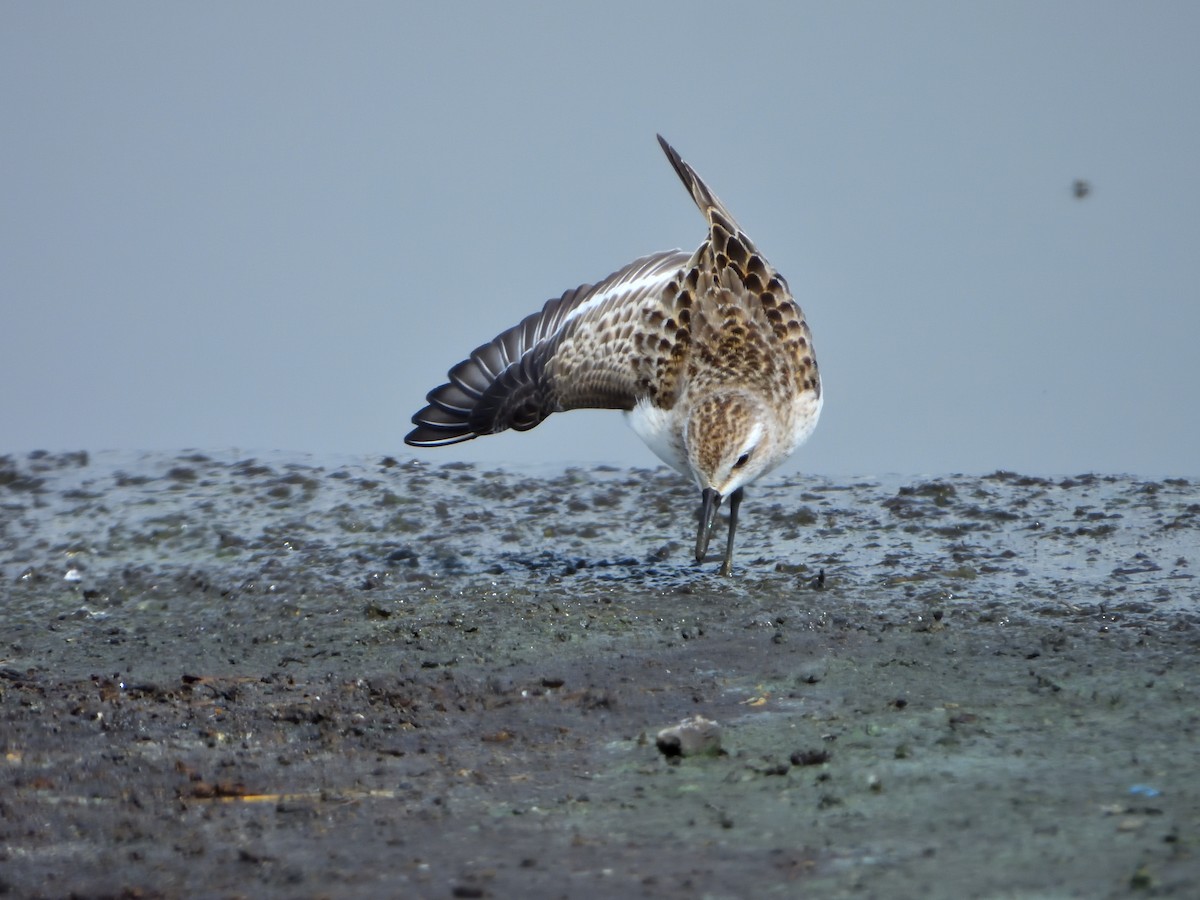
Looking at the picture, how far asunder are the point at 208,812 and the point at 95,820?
0.27 metres

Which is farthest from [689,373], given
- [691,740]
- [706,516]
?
[691,740]

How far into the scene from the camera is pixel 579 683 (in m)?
4.95

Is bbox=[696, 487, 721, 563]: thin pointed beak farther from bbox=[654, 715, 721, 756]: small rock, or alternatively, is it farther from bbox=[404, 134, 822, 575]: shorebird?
bbox=[654, 715, 721, 756]: small rock

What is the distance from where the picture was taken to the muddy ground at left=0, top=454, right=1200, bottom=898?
10.7 ft

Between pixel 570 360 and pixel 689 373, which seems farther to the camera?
pixel 570 360

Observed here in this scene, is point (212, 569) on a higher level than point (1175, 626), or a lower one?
lower

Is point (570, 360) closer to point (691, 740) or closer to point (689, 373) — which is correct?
point (689, 373)

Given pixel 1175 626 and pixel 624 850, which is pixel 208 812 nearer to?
pixel 624 850

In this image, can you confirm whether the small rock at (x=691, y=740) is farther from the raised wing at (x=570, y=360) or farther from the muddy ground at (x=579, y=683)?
the raised wing at (x=570, y=360)

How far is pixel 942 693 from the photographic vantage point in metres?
4.62

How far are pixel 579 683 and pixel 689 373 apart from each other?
238 cm

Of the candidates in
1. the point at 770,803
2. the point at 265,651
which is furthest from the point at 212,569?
the point at 770,803

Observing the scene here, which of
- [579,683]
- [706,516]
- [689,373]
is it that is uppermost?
[689,373]

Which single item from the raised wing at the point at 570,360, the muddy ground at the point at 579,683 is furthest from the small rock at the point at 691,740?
the raised wing at the point at 570,360
